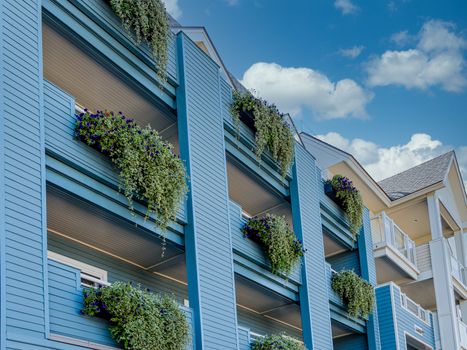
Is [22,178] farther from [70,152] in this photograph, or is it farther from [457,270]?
[457,270]

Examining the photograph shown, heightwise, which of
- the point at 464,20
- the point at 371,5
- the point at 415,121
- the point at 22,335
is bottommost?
the point at 22,335

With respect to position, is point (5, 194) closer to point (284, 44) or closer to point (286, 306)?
point (286, 306)

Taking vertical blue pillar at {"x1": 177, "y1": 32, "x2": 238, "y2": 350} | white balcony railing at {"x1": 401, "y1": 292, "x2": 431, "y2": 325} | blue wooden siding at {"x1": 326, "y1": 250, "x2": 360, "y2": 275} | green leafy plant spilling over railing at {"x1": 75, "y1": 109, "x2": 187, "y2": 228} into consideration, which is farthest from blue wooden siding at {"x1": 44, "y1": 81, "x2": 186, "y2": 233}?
white balcony railing at {"x1": 401, "y1": 292, "x2": 431, "y2": 325}

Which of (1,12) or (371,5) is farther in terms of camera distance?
(371,5)

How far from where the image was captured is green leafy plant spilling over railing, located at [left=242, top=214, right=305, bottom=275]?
16.5m

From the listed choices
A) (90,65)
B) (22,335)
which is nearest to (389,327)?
(90,65)

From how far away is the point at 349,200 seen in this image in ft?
70.6

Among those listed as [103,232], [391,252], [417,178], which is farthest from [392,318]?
[103,232]

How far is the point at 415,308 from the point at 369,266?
133 inches

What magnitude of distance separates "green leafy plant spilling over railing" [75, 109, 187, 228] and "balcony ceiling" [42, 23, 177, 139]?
1.41 meters

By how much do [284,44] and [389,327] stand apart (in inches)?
420

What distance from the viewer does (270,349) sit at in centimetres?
1523

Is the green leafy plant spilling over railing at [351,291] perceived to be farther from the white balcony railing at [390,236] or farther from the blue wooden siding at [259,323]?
the white balcony railing at [390,236]

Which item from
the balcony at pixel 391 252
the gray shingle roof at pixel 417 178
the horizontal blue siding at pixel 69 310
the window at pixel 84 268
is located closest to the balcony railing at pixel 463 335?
the balcony at pixel 391 252
